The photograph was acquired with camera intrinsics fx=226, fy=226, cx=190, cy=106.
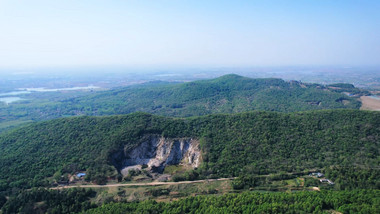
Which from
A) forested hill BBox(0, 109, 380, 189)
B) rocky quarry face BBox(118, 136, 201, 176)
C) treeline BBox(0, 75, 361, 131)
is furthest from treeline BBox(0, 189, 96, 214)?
treeline BBox(0, 75, 361, 131)

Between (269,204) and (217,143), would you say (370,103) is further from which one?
(269,204)

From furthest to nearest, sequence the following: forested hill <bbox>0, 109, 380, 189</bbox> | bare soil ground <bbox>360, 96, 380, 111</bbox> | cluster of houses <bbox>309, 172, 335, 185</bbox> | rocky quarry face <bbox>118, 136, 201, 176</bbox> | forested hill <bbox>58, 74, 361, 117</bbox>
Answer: forested hill <bbox>58, 74, 361, 117</bbox>
bare soil ground <bbox>360, 96, 380, 111</bbox>
rocky quarry face <bbox>118, 136, 201, 176</bbox>
forested hill <bbox>0, 109, 380, 189</bbox>
cluster of houses <bbox>309, 172, 335, 185</bbox>

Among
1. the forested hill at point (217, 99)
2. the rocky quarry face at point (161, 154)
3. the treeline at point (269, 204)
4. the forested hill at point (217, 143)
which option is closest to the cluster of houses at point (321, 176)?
the forested hill at point (217, 143)

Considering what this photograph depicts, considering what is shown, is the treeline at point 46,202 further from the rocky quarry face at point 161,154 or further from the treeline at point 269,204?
the rocky quarry face at point 161,154

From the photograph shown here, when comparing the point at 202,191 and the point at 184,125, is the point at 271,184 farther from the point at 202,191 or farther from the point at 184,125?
the point at 184,125

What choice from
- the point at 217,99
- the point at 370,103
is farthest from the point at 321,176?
the point at 370,103

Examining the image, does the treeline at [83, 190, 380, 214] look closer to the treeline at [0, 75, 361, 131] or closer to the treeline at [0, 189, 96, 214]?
the treeline at [0, 189, 96, 214]

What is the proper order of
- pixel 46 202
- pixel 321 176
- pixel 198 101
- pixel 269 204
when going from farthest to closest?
pixel 198 101 → pixel 321 176 → pixel 46 202 → pixel 269 204

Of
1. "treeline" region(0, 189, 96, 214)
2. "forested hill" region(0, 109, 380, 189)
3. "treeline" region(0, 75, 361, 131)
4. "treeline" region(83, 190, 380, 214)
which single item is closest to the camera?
"treeline" region(83, 190, 380, 214)
